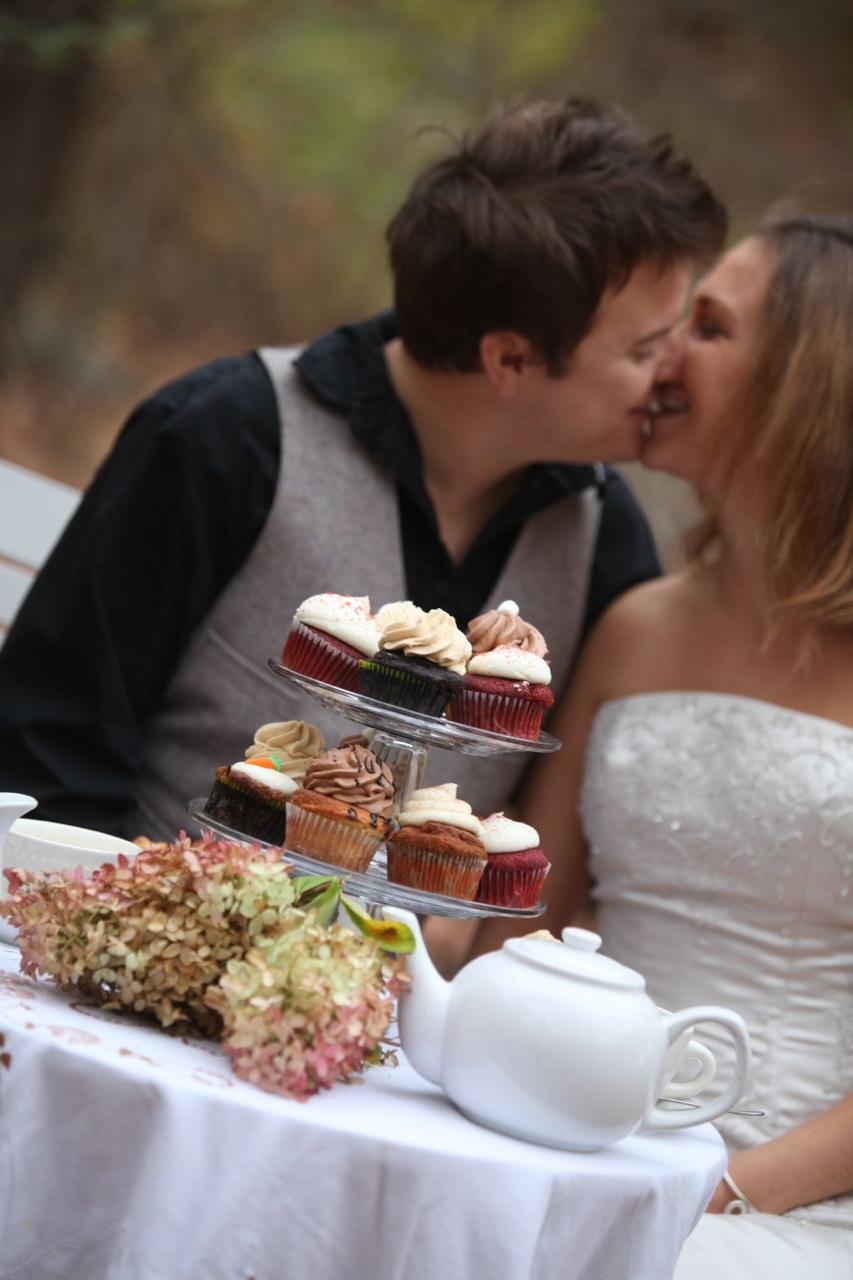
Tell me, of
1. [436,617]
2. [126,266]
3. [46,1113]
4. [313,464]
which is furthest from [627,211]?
[126,266]

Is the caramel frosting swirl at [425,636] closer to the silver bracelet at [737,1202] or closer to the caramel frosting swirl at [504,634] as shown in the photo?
the caramel frosting swirl at [504,634]

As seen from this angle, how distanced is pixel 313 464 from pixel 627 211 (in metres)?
0.73

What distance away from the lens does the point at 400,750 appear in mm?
1684

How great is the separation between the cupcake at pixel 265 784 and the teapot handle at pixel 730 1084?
0.49 m

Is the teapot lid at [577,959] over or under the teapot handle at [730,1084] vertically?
over

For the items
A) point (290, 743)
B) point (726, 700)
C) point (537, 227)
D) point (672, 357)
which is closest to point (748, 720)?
point (726, 700)

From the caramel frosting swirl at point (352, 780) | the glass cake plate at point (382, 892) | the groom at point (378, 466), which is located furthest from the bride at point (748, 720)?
the caramel frosting swirl at point (352, 780)

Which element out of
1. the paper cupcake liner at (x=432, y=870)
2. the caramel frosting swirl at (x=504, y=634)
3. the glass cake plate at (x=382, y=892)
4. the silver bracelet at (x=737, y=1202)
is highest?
the caramel frosting swirl at (x=504, y=634)

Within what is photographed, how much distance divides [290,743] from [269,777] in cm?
12

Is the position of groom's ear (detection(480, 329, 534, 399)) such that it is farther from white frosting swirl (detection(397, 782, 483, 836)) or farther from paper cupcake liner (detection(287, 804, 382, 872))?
paper cupcake liner (detection(287, 804, 382, 872))

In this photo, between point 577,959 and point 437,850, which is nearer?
point 577,959

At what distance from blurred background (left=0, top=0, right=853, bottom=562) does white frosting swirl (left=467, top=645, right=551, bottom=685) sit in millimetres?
5990

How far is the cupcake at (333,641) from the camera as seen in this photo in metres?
1.61

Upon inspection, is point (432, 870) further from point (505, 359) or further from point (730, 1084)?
point (505, 359)
